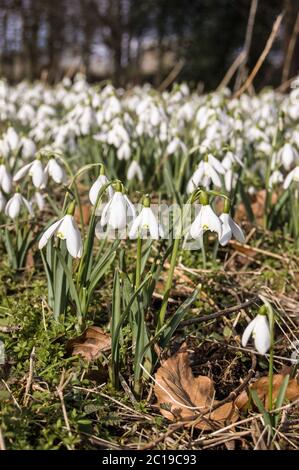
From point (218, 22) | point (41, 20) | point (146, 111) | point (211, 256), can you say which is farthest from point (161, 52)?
point (211, 256)

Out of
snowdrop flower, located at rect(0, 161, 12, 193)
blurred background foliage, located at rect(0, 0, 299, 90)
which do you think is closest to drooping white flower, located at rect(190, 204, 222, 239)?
snowdrop flower, located at rect(0, 161, 12, 193)

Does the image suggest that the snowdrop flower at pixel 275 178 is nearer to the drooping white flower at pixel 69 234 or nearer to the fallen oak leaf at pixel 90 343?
the fallen oak leaf at pixel 90 343

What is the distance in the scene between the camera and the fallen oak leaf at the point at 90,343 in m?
1.74

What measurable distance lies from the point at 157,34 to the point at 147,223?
1486cm

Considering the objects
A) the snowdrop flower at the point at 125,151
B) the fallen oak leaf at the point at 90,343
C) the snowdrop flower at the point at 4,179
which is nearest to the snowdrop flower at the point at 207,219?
the fallen oak leaf at the point at 90,343

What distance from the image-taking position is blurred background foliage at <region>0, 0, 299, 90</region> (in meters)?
13.0

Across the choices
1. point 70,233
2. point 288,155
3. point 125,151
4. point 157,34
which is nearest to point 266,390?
point 70,233

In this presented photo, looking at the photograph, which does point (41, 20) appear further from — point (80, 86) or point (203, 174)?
point (203, 174)

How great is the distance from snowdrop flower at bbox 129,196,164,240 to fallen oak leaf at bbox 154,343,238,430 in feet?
1.33

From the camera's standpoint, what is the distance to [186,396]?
1.61 m

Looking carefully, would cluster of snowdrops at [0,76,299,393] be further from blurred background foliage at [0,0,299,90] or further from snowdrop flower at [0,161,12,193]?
blurred background foliage at [0,0,299,90]

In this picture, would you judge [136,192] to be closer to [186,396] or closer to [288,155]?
[288,155]

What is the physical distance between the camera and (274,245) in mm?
2727
